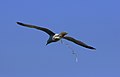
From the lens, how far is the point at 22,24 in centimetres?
10894

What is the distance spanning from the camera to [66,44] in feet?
343

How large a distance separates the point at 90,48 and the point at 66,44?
18.6 feet

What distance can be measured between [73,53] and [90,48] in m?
5.88

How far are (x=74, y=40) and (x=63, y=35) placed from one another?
10.4 feet

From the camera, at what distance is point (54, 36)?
10775 centimetres

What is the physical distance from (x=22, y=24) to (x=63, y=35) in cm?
410

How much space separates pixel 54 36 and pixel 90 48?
3.71 meters

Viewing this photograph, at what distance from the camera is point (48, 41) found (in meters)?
109

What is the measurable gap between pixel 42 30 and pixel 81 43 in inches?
140

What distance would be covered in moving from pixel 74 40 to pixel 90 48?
147 cm

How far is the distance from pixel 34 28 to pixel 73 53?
17.0ft

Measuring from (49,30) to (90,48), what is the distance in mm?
3793

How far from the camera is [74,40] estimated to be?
10969cm

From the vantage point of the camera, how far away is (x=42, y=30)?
109 meters
